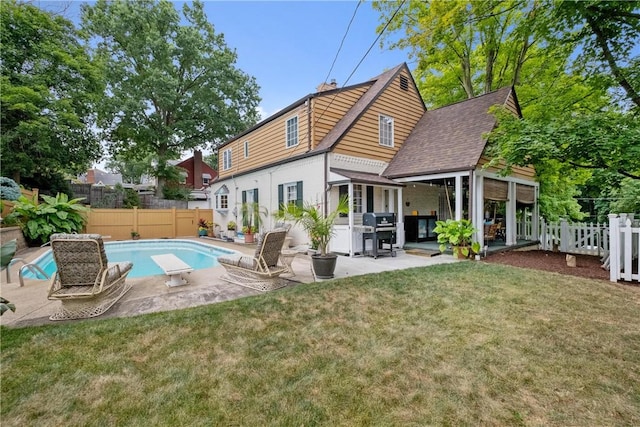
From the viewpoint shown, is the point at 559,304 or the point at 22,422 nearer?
the point at 22,422

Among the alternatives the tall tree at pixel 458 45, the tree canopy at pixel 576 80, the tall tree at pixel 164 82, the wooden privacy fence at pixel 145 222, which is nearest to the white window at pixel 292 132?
the tall tree at pixel 458 45

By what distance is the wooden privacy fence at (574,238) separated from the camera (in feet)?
29.6

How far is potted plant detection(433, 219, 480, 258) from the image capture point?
8.30 m

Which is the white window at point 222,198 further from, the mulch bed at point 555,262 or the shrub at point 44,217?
the mulch bed at point 555,262

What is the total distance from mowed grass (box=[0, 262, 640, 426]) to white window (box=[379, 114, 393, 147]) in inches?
340

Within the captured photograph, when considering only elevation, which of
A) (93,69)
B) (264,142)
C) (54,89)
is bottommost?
(264,142)

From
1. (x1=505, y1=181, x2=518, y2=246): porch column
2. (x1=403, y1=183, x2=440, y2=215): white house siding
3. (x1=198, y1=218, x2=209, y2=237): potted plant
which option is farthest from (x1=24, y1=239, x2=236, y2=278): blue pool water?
(x1=505, y1=181, x2=518, y2=246): porch column

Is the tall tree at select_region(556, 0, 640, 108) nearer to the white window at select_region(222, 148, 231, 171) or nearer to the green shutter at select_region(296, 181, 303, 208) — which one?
the green shutter at select_region(296, 181, 303, 208)

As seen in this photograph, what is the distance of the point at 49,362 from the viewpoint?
2.79 metres

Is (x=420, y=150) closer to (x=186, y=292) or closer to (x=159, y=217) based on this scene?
(x=186, y=292)

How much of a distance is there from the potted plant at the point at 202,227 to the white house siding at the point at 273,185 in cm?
79

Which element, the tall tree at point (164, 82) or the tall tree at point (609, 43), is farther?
the tall tree at point (164, 82)

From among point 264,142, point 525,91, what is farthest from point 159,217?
point 525,91

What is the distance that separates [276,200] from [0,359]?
10.5m
